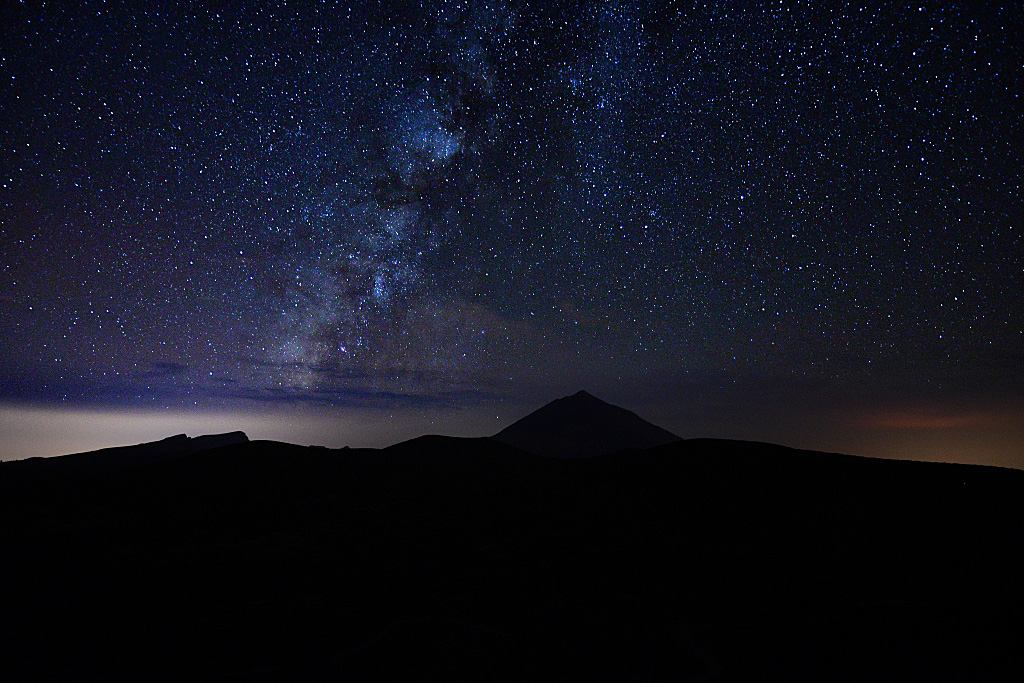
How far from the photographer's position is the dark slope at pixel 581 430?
78.5 metres

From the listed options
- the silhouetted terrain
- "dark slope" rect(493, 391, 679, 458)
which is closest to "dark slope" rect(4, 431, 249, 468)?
the silhouetted terrain

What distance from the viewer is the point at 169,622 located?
10.4 m

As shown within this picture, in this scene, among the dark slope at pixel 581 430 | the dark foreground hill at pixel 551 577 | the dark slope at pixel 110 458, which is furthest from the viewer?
the dark slope at pixel 581 430

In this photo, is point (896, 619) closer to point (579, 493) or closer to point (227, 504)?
point (579, 493)

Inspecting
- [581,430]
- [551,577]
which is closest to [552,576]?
[551,577]

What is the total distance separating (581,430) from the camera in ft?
296

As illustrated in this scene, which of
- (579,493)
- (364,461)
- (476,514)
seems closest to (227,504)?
(364,461)

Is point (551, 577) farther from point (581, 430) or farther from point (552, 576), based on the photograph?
point (581, 430)

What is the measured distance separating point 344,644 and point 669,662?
20.2 feet

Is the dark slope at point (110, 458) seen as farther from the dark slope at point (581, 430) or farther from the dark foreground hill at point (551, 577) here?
the dark slope at point (581, 430)

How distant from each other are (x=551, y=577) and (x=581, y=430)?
259 ft

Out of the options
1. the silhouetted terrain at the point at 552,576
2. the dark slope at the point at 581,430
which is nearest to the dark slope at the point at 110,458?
the silhouetted terrain at the point at 552,576

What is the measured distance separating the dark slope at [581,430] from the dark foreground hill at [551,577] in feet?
166

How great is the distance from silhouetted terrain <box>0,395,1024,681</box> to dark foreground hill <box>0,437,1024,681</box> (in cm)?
8
